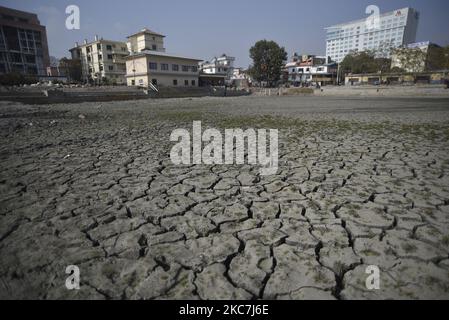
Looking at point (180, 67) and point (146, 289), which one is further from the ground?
point (180, 67)

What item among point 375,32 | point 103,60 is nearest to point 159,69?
point 103,60

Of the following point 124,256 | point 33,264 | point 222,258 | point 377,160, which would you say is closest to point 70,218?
point 33,264

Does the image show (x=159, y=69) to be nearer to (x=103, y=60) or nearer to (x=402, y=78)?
(x=103, y=60)

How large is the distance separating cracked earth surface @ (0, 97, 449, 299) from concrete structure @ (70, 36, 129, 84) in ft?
145

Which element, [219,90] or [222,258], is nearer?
[222,258]

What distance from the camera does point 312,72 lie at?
201 ft

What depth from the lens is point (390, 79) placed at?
4622cm

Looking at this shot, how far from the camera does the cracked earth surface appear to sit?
153cm

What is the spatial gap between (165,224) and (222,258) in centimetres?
70

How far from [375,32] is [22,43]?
385 ft

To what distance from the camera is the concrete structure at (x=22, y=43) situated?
41375mm

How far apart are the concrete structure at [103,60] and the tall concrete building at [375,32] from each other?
8585 centimetres

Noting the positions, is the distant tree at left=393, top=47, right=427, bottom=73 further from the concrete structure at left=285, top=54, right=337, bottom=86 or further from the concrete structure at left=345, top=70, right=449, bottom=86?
the concrete structure at left=285, top=54, right=337, bottom=86

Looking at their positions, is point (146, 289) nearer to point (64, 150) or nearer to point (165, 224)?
point (165, 224)
